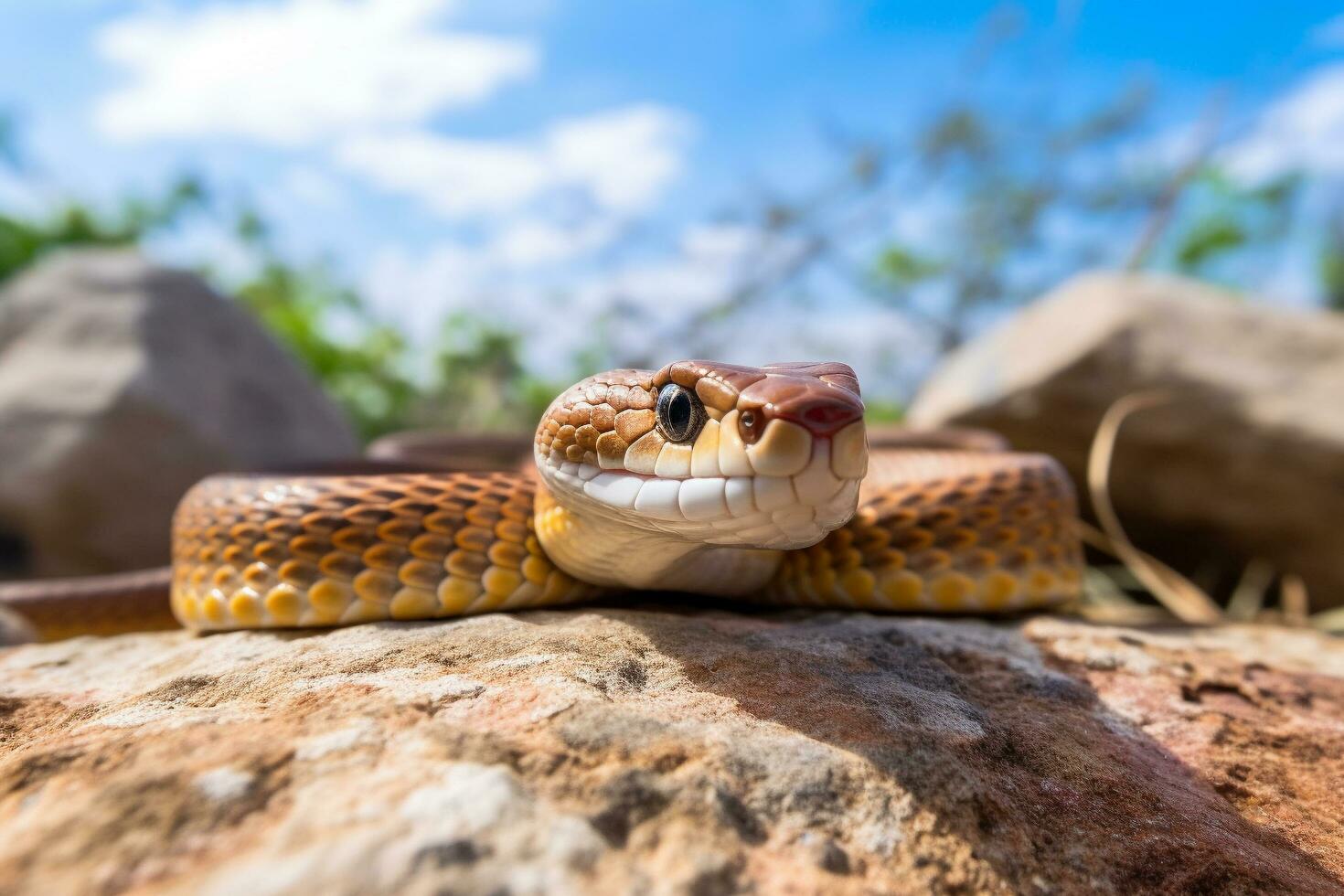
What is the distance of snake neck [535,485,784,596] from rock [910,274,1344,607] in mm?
4276

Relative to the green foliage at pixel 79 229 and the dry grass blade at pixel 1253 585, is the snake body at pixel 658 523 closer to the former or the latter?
the dry grass blade at pixel 1253 585

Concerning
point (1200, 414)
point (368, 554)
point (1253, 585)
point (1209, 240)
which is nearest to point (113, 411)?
point (368, 554)

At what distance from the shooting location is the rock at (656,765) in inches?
51.7

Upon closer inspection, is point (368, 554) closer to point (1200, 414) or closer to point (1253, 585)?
point (1200, 414)

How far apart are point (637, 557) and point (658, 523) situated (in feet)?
1.33

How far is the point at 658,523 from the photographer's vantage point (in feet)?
7.10

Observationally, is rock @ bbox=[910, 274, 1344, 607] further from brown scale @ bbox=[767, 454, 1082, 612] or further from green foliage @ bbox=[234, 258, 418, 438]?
green foliage @ bbox=[234, 258, 418, 438]

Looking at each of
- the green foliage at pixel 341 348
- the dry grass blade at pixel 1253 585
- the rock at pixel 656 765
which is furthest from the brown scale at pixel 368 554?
the green foliage at pixel 341 348

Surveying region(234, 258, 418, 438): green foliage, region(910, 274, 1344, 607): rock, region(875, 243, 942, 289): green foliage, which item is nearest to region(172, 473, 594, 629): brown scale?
region(910, 274, 1344, 607): rock

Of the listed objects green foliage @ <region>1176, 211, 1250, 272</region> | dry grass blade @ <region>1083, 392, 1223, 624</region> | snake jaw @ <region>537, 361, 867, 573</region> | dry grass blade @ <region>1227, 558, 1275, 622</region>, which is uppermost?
green foliage @ <region>1176, 211, 1250, 272</region>

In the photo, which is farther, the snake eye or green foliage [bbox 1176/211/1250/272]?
green foliage [bbox 1176/211/1250/272]

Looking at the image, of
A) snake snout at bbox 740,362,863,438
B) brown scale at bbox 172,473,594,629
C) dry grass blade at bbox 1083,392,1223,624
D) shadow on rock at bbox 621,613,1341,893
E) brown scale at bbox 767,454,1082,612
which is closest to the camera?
shadow on rock at bbox 621,613,1341,893

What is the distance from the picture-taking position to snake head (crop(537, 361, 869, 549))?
6.12ft

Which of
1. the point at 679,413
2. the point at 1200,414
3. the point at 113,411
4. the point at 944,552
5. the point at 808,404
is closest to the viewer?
the point at 808,404
